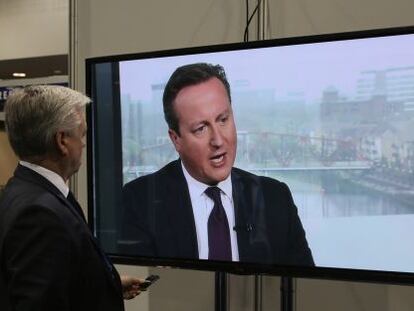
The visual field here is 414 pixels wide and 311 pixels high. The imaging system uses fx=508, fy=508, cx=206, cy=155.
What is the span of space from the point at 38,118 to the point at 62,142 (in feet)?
0.31

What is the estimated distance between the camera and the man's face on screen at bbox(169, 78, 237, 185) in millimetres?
2053

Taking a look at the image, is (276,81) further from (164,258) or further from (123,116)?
(164,258)

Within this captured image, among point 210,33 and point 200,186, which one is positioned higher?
point 210,33

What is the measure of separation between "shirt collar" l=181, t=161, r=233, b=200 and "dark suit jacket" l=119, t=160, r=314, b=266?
0.06ft

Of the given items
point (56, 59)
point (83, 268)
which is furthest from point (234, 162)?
point (56, 59)

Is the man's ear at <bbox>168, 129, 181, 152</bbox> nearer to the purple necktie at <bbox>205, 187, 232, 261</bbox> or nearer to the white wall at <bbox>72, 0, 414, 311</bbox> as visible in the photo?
the purple necktie at <bbox>205, 187, 232, 261</bbox>

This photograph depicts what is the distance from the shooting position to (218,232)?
206 centimetres

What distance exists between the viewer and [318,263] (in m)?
1.91

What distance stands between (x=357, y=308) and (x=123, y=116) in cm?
133

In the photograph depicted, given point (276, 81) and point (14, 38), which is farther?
point (14, 38)

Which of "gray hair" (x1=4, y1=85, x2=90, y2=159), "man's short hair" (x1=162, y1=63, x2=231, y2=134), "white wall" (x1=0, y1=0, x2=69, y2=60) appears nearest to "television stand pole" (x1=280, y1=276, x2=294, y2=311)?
"man's short hair" (x1=162, y1=63, x2=231, y2=134)

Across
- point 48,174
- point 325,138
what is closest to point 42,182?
point 48,174

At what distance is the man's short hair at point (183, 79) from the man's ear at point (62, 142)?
2.53 ft

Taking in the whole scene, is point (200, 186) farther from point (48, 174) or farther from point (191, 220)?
point (48, 174)
